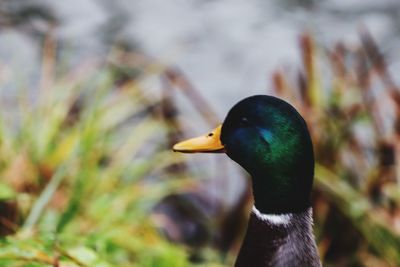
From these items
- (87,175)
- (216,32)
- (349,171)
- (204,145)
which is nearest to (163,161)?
(87,175)

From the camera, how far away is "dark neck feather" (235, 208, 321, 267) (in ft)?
4.90

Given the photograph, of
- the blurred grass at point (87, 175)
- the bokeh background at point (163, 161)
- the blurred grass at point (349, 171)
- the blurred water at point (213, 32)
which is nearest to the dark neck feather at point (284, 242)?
the bokeh background at point (163, 161)

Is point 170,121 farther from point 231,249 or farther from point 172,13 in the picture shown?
point 172,13

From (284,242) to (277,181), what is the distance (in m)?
0.10

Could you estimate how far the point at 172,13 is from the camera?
14.4 ft

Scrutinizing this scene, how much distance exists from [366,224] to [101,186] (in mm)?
774

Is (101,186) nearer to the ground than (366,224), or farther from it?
farther from it

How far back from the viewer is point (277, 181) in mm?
1481

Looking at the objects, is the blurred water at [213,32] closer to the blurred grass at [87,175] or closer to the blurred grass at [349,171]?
the blurred grass at [87,175]

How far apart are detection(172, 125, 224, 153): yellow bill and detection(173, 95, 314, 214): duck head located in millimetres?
60

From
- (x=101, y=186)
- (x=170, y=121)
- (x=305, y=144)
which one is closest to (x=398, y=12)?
(x=170, y=121)

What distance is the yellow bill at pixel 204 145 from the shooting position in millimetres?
1605

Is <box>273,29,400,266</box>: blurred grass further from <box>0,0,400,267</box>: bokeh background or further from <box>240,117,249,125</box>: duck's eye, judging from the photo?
<box>240,117,249,125</box>: duck's eye

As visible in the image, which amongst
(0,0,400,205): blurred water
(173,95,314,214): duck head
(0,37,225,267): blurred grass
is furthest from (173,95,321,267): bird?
(0,0,400,205): blurred water
